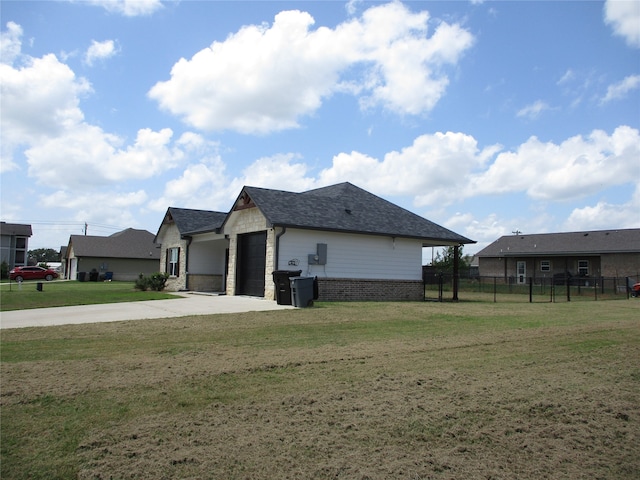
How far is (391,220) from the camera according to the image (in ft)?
81.4

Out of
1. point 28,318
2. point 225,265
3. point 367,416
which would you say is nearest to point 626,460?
point 367,416

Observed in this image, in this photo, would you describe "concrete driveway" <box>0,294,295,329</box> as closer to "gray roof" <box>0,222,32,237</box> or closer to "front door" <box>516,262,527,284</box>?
"front door" <box>516,262,527,284</box>

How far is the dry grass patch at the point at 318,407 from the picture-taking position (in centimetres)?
452

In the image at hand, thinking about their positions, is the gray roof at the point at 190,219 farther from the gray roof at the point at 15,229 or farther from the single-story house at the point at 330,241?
the gray roof at the point at 15,229

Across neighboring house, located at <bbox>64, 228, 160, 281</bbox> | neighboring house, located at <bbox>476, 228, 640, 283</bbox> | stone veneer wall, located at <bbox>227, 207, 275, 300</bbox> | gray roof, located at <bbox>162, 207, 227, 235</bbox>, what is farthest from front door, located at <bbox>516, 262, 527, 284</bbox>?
neighboring house, located at <bbox>64, 228, 160, 281</bbox>

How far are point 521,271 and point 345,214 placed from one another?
99.3 feet

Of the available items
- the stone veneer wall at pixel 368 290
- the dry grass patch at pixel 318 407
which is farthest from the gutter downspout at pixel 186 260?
the dry grass patch at pixel 318 407

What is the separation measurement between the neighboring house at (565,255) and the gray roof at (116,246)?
3307 centimetres

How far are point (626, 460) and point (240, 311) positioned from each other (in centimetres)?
1167

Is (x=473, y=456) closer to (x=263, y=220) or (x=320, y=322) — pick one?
(x=320, y=322)

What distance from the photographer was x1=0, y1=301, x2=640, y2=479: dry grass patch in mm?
4520

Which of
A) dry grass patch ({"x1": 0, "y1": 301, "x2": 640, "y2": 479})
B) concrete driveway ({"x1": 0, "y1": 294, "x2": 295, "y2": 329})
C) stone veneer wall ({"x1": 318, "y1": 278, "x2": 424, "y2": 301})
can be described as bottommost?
dry grass patch ({"x1": 0, "y1": 301, "x2": 640, "y2": 479})

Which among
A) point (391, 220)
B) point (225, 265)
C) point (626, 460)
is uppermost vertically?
point (391, 220)

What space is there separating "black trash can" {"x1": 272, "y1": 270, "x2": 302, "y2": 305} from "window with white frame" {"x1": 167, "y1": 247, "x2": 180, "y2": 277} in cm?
1358
